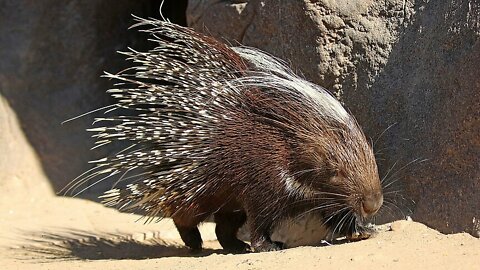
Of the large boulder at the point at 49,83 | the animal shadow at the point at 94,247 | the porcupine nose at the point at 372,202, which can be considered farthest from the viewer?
the large boulder at the point at 49,83

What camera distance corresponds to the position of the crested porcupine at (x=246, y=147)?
147 inches

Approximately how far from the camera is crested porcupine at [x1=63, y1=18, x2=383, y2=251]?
373cm

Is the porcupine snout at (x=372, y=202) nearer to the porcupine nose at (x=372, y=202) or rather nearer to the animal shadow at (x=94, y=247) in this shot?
the porcupine nose at (x=372, y=202)

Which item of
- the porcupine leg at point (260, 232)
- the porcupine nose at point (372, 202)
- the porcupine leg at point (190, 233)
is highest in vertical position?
the porcupine nose at point (372, 202)

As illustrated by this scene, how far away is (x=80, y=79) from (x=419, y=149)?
3147 mm

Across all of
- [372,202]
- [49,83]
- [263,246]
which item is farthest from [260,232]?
[49,83]

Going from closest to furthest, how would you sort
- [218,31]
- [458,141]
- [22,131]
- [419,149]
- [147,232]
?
[458,141] → [419,149] → [218,31] → [147,232] → [22,131]

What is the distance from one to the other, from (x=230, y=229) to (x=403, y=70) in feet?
3.83

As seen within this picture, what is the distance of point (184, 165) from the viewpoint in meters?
3.84

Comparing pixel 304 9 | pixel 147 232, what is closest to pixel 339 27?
pixel 304 9

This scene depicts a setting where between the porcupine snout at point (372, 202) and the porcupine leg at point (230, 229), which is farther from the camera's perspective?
the porcupine leg at point (230, 229)

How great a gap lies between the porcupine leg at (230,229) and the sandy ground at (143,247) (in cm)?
12

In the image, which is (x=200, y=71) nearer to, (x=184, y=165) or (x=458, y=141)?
(x=184, y=165)

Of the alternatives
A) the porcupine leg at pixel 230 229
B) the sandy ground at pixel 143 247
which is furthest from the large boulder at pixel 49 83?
the porcupine leg at pixel 230 229
